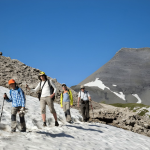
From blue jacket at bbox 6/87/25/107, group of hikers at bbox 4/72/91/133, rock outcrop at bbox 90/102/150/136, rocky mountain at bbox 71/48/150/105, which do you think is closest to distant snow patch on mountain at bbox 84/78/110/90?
rocky mountain at bbox 71/48/150/105

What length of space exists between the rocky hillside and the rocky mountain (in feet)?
247

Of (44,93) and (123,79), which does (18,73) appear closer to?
(44,93)

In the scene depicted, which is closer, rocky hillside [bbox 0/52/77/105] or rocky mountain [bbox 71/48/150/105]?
rocky hillside [bbox 0/52/77/105]

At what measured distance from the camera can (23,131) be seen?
850cm

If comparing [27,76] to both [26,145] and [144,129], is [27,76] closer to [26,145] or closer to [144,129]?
[144,129]

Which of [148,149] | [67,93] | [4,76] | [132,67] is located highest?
[132,67]

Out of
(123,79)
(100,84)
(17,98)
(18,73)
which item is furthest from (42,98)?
(123,79)

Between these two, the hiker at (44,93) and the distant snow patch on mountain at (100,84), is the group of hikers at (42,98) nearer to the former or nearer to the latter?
the hiker at (44,93)

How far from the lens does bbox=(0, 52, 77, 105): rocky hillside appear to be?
27.5m

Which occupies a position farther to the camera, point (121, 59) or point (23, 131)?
point (121, 59)

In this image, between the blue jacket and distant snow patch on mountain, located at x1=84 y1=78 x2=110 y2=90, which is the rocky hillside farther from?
distant snow patch on mountain, located at x1=84 y1=78 x2=110 y2=90

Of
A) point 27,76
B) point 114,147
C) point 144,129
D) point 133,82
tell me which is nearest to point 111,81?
point 133,82

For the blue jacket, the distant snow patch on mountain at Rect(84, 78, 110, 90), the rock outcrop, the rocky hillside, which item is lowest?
the rock outcrop

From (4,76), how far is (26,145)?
73.6 ft
